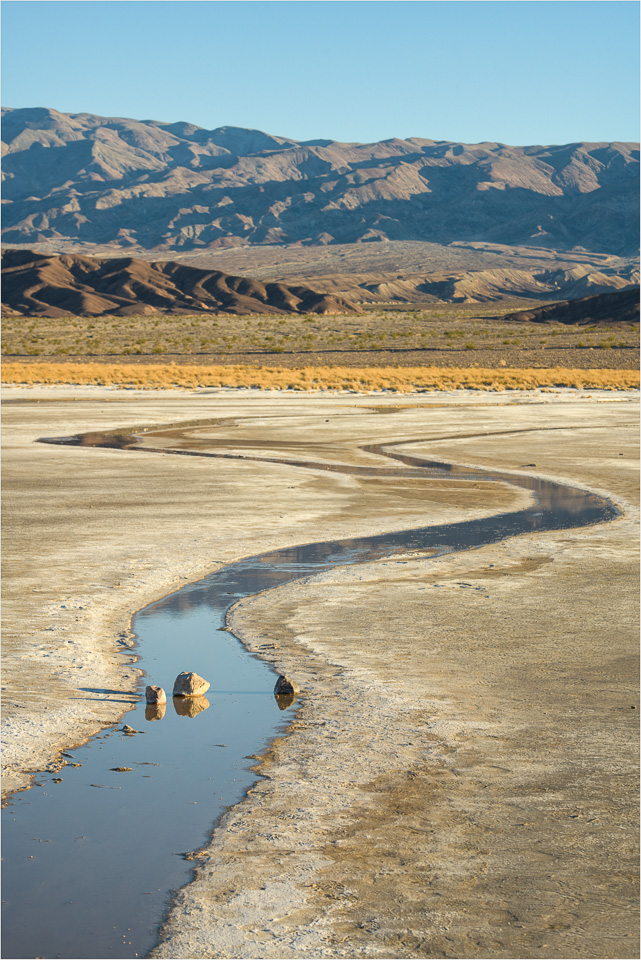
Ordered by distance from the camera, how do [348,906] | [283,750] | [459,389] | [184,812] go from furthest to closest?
[459,389] → [283,750] → [184,812] → [348,906]

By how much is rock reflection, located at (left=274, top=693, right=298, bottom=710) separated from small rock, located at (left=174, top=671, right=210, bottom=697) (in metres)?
0.48

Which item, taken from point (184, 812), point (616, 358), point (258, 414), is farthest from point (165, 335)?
point (184, 812)

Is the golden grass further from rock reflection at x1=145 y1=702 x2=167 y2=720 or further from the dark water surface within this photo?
rock reflection at x1=145 y1=702 x2=167 y2=720

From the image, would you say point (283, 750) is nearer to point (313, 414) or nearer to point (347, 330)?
point (313, 414)

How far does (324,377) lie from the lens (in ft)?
170

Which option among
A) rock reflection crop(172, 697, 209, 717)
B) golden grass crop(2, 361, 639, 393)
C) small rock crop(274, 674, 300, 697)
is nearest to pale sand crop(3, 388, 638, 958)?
small rock crop(274, 674, 300, 697)

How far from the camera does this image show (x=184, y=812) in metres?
5.47

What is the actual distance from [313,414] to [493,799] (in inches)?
1091

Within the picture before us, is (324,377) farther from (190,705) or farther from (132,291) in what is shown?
(132,291)

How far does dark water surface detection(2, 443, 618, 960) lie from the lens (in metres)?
4.38

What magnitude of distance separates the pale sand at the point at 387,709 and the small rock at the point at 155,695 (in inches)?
7.3

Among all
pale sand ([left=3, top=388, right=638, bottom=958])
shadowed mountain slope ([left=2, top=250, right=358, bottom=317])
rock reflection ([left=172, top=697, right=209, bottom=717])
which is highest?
shadowed mountain slope ([left=2, top=250, right=358, bottom=317])

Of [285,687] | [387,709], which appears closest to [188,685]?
[285,687]

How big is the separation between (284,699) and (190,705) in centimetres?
58
